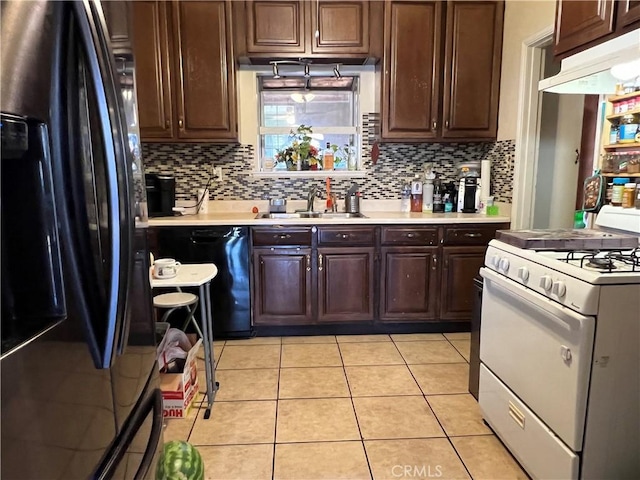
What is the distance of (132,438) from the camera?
3.41 ft

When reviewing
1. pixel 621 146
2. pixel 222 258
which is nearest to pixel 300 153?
pixel 222 258

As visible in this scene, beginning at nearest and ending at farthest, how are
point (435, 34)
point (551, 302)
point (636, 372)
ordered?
1. point (636, 372)
2. point (551, 302)
3. point (435, 34)

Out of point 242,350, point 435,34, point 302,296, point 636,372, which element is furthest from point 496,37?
point 242,350

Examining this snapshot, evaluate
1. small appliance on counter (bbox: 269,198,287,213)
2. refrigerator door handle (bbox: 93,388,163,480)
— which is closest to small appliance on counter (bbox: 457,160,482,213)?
small appliance on counter (bbox: 269,198,287,213)

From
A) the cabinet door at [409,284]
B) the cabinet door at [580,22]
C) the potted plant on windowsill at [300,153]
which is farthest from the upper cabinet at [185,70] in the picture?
the cabinet door at [580,22]

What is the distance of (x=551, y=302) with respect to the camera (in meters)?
1.52

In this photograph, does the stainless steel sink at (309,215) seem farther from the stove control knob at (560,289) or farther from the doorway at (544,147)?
the stove control knob at (560,289)

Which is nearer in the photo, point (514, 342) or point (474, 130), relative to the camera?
point (514, 342)

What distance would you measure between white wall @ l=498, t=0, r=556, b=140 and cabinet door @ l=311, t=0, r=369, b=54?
1.04 metres

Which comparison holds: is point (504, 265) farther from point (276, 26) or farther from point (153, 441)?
point (276, 26)

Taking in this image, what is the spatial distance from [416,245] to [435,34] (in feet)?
5.21

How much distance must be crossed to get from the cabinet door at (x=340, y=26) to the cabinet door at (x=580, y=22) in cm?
152

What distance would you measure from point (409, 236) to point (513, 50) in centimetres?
154

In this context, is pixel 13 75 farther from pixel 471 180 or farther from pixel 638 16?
pixel 471 180
